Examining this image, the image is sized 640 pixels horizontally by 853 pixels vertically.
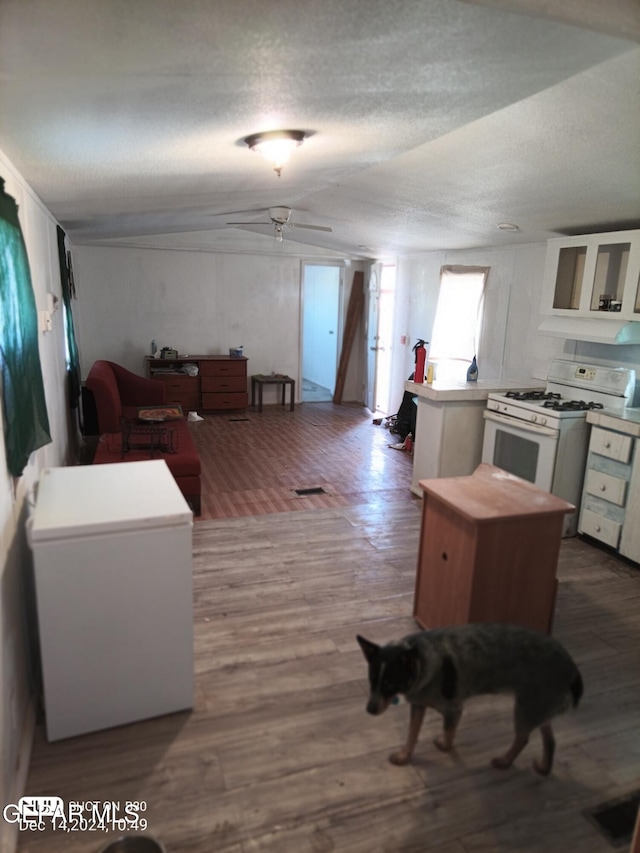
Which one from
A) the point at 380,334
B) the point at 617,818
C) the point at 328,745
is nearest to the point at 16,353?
the point at 328,745

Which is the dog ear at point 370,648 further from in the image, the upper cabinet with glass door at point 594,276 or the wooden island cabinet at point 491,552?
the upper cabinet with glass door at point 594,276

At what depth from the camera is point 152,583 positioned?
6.80 ft

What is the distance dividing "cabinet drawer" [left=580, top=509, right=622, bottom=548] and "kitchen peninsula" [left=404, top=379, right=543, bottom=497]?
3.03 ft

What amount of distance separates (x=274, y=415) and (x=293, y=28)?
21.6ft

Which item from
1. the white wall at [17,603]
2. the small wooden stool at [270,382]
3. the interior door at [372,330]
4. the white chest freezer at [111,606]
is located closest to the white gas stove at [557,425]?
the white chest freezer at [111,606]

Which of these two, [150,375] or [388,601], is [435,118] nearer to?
[388,601]

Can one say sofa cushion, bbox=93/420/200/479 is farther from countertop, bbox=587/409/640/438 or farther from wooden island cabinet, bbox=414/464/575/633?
countertop, bbox=587/409/640/438

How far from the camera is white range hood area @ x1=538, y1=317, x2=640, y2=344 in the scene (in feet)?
Answer: 12.3

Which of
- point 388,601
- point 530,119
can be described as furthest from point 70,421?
point 530,119

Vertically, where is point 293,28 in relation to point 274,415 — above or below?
above

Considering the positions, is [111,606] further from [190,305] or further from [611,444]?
[190,305]

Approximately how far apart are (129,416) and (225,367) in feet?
8.54

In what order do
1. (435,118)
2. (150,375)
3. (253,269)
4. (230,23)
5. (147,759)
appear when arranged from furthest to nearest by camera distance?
(253,269) → (150,375) → (435,118) → (147,759) → (230,23)

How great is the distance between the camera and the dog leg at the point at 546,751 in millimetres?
1949
